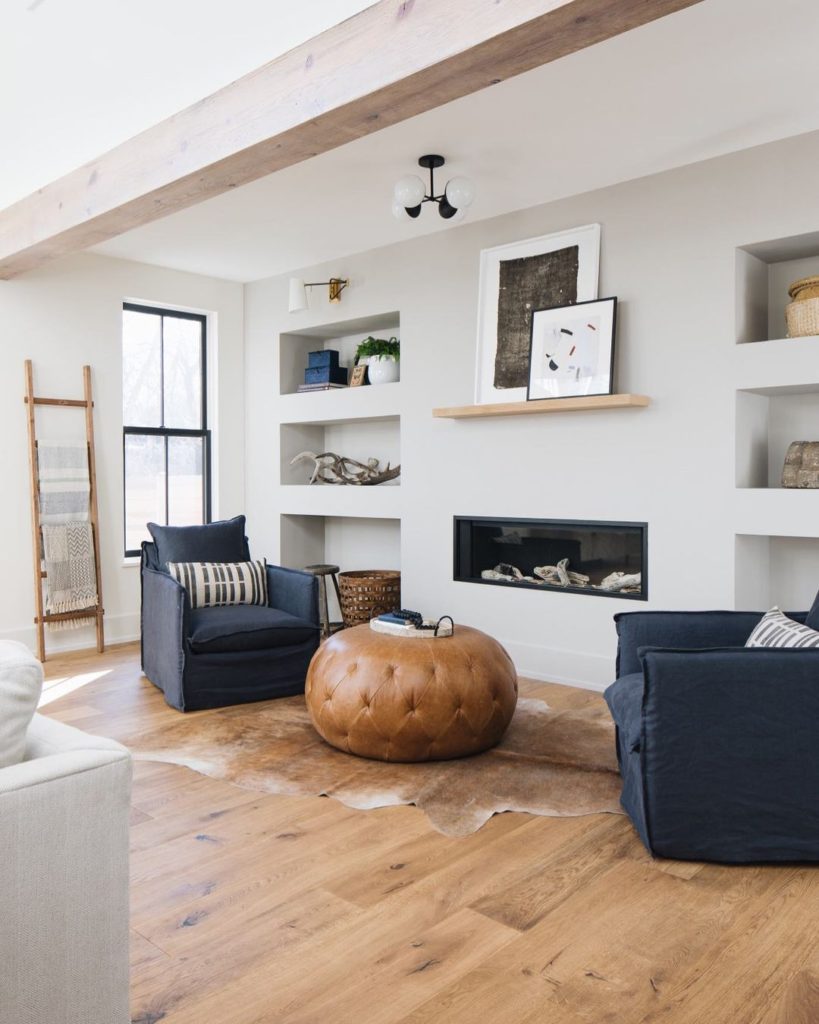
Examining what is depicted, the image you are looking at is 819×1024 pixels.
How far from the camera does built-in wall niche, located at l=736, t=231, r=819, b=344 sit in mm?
4047

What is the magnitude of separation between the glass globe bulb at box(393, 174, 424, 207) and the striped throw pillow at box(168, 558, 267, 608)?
207 cm

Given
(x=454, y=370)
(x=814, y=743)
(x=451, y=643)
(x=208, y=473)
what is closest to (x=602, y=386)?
(x=454, y=370)

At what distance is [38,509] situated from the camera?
5387 millimetres

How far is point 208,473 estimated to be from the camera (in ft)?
21.5

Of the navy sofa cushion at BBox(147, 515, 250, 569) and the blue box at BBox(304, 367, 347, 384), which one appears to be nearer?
the navy sofa cushion at BBox(147, 515, 250, 569)

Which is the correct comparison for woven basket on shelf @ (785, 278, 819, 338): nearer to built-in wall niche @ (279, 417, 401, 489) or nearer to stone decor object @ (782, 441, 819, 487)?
stone decor object @ (782, 441, 819, 487)

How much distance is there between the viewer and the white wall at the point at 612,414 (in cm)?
405

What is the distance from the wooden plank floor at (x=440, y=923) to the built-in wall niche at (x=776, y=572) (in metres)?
1.74

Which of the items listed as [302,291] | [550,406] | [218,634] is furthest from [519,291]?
[218,634]

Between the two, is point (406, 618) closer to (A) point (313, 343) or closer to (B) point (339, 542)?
(B) point (339, 542)

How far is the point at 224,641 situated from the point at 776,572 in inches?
109

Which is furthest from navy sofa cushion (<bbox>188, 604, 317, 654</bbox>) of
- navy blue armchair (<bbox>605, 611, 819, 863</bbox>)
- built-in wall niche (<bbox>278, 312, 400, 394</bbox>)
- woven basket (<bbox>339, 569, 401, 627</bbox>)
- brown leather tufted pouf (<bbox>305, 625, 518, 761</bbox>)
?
built-in wall niche (<bbox>278, 312, 400, 394</bbox>)

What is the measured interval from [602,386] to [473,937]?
2932 millimetres

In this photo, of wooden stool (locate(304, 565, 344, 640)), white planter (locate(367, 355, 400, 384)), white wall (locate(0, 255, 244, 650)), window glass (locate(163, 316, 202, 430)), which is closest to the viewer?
white wall (locate(0, 255, 244, 650))
